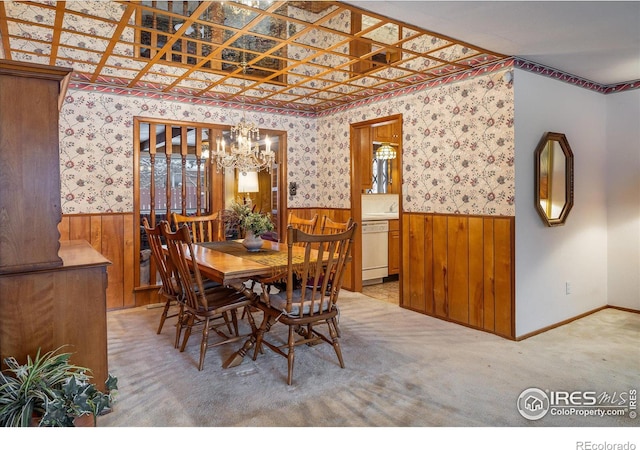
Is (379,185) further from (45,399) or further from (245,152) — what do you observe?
(45,399)

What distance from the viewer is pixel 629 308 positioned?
427 cm

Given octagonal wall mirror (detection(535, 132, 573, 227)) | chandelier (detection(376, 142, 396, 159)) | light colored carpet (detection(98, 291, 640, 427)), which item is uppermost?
chandelier (detection(376, 142, 396, 159))

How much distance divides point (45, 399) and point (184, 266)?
1220 mm

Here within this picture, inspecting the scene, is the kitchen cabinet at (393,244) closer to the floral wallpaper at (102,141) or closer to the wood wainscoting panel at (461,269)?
the wood wainscoting panel at (461,269)

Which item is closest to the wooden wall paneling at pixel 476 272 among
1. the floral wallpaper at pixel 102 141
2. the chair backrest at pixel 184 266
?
the chair backrest at pixel 184 266

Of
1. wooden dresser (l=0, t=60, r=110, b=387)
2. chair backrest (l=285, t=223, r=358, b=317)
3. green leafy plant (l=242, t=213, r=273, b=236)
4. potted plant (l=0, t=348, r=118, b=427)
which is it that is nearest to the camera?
potted plant (l=0, t=348, r=118, b=427)

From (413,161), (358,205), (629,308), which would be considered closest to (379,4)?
(413,161)

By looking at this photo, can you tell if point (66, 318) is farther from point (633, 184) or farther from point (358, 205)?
point (633, 184)

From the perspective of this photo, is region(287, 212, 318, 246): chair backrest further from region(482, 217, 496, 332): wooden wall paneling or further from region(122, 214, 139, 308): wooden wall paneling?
region(122, 214, 139, 308): wooden wall paneling

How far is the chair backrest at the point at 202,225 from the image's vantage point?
4.08 metres

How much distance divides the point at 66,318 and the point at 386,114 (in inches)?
140

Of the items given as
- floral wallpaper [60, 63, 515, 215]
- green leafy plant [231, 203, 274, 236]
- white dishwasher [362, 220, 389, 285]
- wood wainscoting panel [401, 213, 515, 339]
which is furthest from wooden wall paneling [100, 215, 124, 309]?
wood wainscoting panel [401, 213, 515, 339]

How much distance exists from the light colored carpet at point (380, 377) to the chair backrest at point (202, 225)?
0.93m

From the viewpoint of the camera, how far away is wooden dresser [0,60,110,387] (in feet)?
6.25
